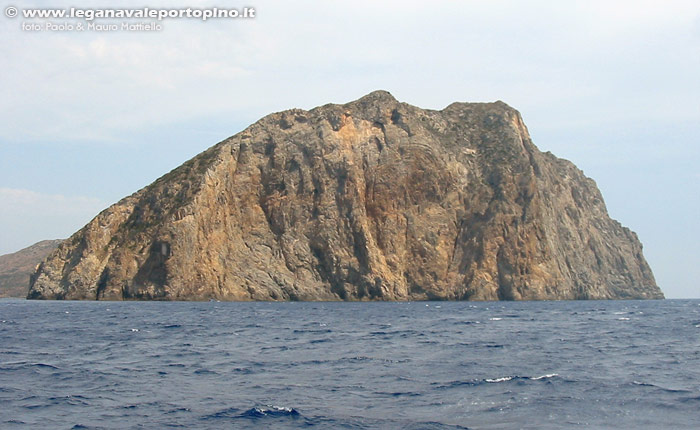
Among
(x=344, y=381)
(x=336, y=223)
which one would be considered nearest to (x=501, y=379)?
(x=344, y=381)

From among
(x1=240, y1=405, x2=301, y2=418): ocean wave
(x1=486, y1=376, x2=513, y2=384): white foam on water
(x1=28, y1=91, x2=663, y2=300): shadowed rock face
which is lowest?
(x1=240, y1=405, x2=301, y2=418): ocean wave

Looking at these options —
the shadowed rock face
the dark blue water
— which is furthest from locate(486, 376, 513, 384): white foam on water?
the shadowed rock face

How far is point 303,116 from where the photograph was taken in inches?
5851

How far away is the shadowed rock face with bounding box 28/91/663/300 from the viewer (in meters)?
124

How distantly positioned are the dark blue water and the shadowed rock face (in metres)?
78.3

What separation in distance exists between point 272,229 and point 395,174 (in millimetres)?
27390

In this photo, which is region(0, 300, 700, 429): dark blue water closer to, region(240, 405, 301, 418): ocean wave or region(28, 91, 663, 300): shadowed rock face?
region(240, 405, 301, 418): ocean wave

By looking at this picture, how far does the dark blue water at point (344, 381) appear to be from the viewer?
67.6ft

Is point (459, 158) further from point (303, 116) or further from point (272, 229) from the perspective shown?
point (272, 229)

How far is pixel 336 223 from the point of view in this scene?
452 feet

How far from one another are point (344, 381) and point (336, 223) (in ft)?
364

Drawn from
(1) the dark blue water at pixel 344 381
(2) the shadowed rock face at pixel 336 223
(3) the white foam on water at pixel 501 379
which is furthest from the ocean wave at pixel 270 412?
(2) the shadowed rock face at pixel 336 223

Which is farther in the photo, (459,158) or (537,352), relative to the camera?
(459,158)

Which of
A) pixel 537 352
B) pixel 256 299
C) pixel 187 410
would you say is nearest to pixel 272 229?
pixel 256 299
